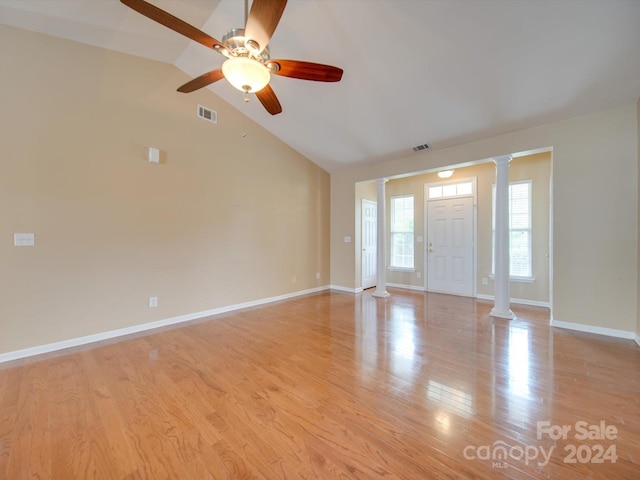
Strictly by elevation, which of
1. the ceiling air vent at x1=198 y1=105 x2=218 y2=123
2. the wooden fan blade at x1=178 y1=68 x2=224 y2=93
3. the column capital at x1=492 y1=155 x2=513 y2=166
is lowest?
the column capital at x1=492 y1=155 x2=513 y2=166

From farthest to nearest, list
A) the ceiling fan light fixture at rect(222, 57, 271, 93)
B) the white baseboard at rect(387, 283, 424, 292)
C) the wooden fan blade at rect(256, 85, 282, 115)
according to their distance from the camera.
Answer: the white baseboard at rect(387, 283, 424, 292), the wooden fan blade at rect(256, 85, 282, 115), the ceiling fan light fixture at rect(222, 57, 271, 93)

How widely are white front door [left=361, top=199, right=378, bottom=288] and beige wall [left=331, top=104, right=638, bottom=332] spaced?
2894 millimetres

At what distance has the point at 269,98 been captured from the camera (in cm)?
263

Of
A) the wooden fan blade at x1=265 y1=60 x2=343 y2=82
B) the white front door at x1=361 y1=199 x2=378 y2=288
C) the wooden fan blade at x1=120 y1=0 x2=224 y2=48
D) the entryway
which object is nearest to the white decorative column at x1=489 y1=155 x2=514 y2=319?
the entryway

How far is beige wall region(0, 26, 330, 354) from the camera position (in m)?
2.65

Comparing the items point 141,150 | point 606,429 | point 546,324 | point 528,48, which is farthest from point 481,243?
point 141,150

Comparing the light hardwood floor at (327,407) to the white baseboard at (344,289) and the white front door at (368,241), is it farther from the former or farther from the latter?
the white front door at (368,241)

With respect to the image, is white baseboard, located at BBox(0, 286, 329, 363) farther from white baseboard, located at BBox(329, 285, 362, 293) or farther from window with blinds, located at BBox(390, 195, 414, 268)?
window with blinds, located at BBox(390, 195, 414, 268)

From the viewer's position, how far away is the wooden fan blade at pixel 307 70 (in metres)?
2.13

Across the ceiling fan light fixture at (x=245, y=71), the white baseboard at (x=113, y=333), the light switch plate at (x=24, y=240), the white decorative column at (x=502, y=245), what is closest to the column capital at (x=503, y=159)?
the white decorative column at (x=502, y=245)

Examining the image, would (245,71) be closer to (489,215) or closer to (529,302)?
(489,215)

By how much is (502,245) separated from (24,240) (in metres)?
5.95

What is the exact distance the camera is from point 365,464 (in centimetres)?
137

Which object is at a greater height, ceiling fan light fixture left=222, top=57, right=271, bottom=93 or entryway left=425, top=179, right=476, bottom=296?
ceiling fan light fixture left=222, top=57, right=271, bottom=93
